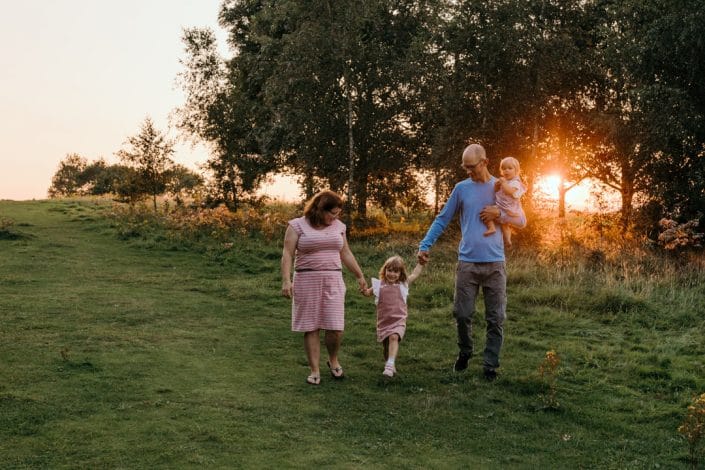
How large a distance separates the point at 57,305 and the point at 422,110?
17.6 m

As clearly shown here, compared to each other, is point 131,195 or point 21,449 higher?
point 131,195

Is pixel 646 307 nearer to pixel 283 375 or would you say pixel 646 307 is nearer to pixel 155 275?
pixel 283 375

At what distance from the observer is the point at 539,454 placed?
577 cm

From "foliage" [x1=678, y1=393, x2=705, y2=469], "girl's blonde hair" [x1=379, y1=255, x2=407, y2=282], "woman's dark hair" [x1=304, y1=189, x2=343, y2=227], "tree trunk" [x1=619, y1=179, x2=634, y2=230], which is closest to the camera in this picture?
"foliage" [x1=678, y1=393, x2=705, y2=469]

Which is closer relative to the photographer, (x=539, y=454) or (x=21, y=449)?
(x=21, y=449)

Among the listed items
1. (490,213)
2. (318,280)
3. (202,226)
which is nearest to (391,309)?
(318,280)

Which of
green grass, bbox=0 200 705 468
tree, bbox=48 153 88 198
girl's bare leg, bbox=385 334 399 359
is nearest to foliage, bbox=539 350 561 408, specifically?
green grass, bbox=0 200 705 468

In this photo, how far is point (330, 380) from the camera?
764cm

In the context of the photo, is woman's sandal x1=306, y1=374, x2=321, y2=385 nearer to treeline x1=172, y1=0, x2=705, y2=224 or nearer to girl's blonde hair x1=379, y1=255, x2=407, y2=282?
girl's blonde hair x1=379, y1=255, x2=407, y2=282

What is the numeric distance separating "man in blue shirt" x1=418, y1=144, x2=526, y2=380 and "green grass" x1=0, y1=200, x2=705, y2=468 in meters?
0.64

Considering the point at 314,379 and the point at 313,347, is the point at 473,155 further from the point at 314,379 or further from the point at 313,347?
the point at 314,379

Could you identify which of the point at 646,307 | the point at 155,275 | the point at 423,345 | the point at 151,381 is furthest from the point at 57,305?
the point at 646,307

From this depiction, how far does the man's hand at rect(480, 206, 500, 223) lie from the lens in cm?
742

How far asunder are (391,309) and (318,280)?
1.17 metres
